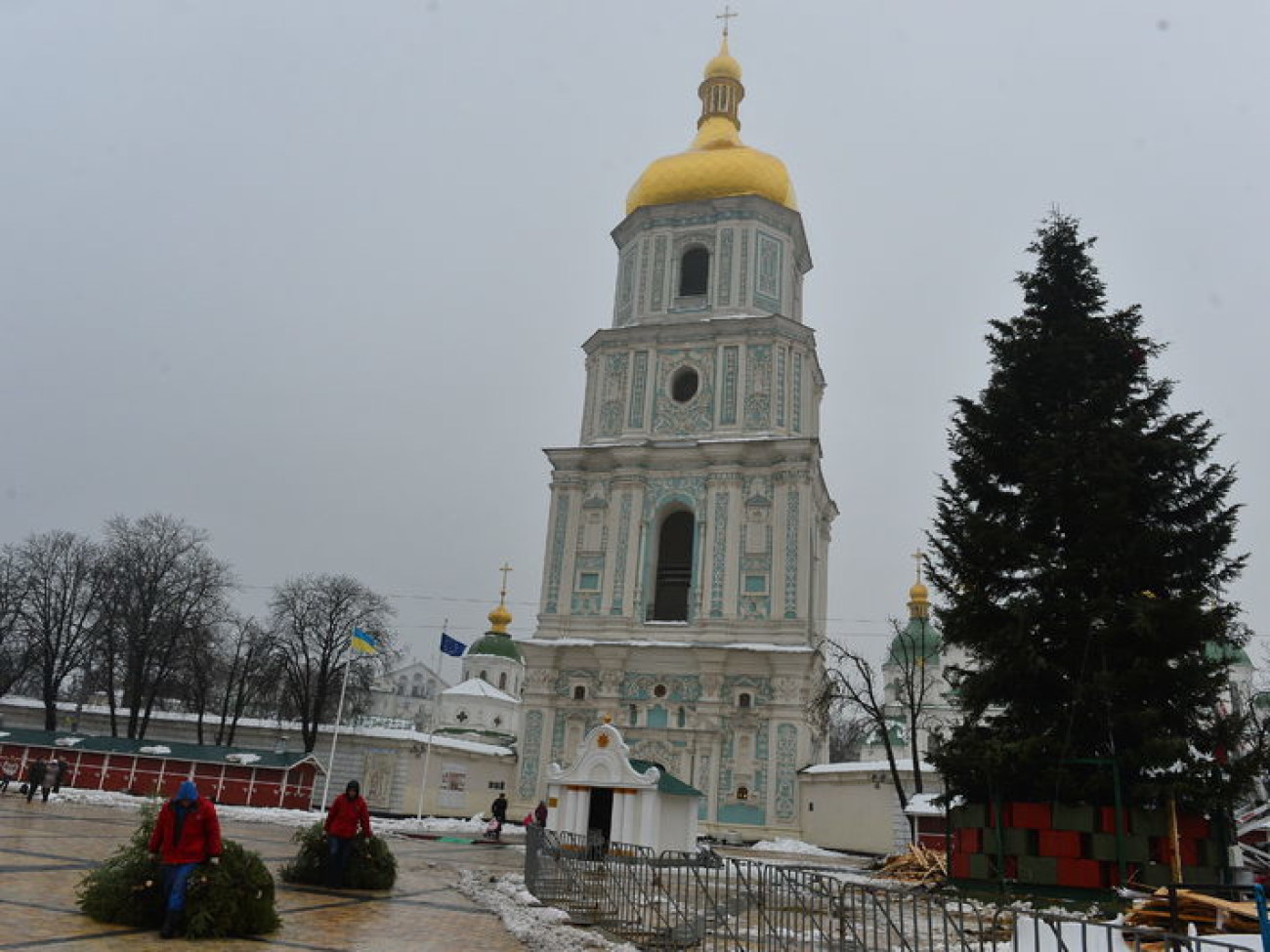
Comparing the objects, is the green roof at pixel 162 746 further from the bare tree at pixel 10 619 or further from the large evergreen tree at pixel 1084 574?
the large evergreen tree at pixel 1084 574

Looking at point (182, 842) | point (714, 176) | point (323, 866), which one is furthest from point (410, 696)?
point (182, 842)

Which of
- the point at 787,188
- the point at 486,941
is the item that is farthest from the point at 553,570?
the point at 486,941

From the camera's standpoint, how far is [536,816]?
91.5 feet

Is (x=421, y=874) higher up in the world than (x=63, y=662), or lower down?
lower down

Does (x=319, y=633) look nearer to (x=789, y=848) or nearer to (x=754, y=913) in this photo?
(x=789, y=848)

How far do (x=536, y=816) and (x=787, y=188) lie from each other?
1071 inches

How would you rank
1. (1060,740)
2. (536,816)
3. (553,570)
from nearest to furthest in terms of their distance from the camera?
(1060,740)
(536,816)
(553,570)

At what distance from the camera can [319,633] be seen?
43.3m

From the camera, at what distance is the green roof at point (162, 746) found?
32.0 meters

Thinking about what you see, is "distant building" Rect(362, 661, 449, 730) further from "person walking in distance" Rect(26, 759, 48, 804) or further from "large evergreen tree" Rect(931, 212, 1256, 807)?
"large evergreen tree" Rect(931, 212, 1256, 807)

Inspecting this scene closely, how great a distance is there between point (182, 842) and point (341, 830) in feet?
13.3

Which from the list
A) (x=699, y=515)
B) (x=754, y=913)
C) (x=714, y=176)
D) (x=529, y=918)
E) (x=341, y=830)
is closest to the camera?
(x=529, y=918)

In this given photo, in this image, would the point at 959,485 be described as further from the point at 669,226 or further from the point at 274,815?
the point at 669,226

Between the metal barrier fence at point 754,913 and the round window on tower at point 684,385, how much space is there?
2601 cm
